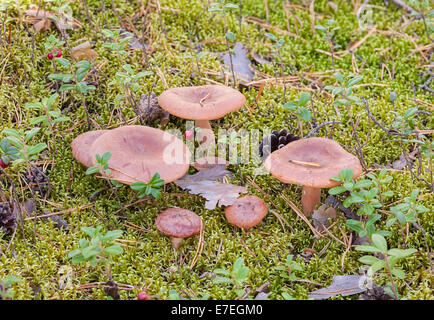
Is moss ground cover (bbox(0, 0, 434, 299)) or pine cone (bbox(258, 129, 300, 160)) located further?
pine cone (bbox(258, 129, 300, 160))

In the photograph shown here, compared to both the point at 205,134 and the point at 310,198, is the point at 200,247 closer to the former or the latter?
the point at 310,198

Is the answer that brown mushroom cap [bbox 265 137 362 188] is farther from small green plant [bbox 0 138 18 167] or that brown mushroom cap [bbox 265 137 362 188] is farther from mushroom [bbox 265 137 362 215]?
small green plant [bbox 0 138 18 167]

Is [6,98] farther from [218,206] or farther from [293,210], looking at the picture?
[293,210]

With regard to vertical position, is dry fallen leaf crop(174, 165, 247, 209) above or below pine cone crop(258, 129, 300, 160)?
below

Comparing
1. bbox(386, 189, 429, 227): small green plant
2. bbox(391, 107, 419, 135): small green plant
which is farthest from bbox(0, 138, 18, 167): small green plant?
bbox(391, 107, 419, 135): small green plant

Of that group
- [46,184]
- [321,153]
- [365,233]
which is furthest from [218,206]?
[46,184]
